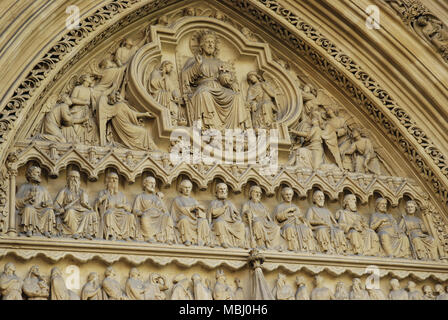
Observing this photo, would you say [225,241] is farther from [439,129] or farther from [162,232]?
[439,129]

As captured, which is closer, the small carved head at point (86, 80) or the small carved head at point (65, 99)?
the small carved head at point (65, 99)

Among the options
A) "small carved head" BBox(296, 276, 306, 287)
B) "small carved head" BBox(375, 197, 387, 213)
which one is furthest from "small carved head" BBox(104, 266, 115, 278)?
"small carved head" BBox(375, 197, 387, 213)

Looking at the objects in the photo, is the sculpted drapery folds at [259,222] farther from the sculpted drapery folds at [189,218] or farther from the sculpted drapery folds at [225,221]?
the sculpted drapery folds at [189,218]

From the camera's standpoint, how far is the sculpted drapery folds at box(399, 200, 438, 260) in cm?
994

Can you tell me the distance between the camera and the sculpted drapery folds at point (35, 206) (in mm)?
8414

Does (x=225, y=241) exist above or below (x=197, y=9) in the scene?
below

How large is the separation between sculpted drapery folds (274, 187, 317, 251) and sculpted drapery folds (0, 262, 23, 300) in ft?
9.58

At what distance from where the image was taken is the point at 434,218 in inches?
404

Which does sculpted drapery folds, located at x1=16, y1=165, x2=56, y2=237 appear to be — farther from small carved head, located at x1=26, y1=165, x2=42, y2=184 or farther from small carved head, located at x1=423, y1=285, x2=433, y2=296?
small carved head, located at x1=423, y1=285, x2=433, y2=296

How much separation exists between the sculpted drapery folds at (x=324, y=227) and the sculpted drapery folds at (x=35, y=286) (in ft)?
10.1

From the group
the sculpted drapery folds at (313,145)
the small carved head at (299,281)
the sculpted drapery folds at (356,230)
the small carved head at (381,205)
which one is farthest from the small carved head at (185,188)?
the small carved head at (381,205)

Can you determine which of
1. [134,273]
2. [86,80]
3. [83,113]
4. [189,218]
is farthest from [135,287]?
[86,80]

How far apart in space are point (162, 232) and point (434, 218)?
337cm
